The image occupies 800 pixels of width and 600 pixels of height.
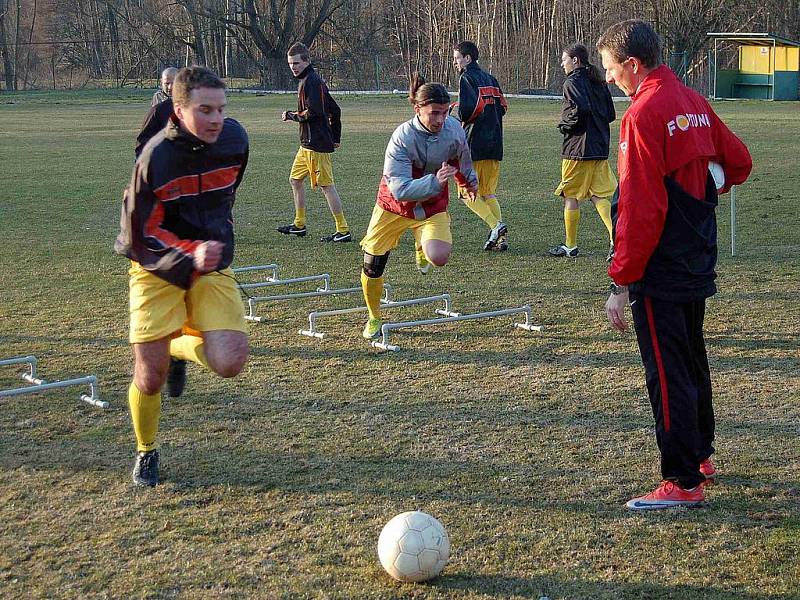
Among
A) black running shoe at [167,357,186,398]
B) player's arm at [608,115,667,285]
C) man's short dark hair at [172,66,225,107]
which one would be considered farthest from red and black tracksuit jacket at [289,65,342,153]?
player's arm at [608,115,667,285]

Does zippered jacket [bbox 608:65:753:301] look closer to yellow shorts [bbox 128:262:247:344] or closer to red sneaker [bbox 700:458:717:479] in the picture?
red sneaker [bbox 700:458:717:479]

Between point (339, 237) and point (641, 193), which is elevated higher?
point (641, 193)

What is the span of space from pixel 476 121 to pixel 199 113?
733 cm

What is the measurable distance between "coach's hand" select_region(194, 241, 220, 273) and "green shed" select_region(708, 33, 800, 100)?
38.4 meters

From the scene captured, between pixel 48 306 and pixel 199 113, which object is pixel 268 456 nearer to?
pixel 199 113

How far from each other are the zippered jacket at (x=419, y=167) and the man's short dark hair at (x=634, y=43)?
2887 mm

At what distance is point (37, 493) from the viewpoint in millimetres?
5016

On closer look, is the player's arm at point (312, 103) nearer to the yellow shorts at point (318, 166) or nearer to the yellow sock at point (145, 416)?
the yellow shorts at point (318, 166)

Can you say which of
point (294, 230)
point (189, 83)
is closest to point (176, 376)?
point (189, 83)

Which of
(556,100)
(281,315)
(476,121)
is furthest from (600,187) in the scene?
(556,100)

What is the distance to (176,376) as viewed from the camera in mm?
5688

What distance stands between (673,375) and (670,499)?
58 centimetres

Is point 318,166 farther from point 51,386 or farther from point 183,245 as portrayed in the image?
point 183,245

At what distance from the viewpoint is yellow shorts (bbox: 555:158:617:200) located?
35.5 feet
